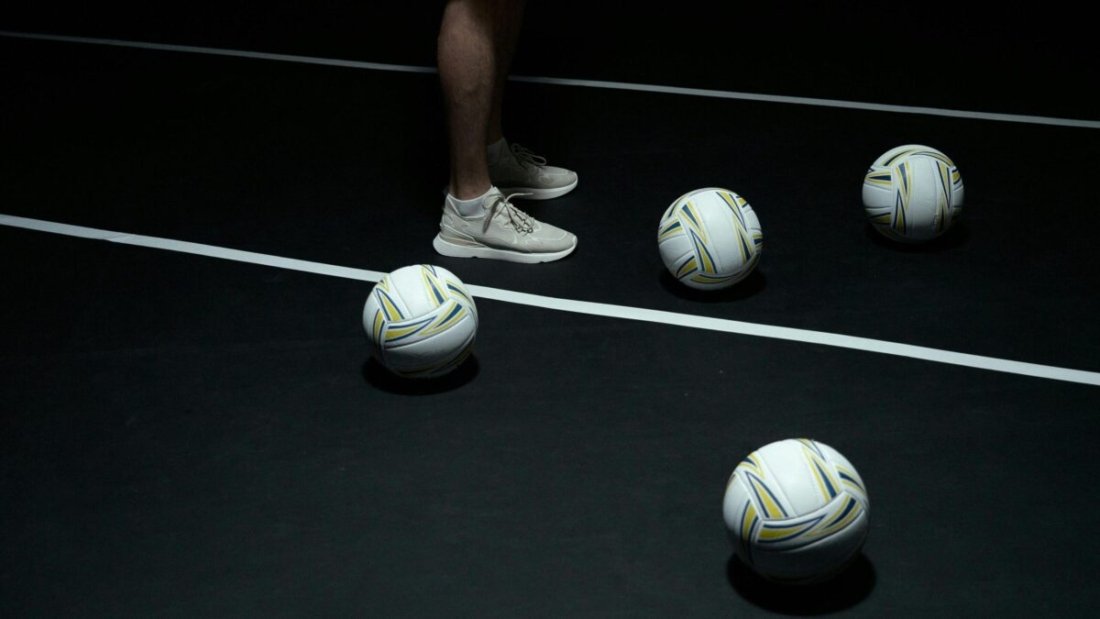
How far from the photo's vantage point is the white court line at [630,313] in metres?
3.31

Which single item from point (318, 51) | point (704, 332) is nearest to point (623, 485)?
point (704, 332)

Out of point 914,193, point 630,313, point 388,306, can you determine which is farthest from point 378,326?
point 914,193

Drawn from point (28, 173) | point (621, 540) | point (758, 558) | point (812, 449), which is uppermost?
point (812, 449)

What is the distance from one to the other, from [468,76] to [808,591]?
2089mm

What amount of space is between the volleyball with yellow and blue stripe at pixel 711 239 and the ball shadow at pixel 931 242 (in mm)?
741

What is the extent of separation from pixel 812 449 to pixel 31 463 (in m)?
2.09

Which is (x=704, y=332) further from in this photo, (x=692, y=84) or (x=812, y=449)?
(x=692, y=84)

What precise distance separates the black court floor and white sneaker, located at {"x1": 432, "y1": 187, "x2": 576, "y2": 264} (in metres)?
0.07

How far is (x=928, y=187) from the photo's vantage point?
3867 mm

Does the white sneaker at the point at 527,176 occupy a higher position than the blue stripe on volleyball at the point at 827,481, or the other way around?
the blue stripe on volleyball at the point at 827,481

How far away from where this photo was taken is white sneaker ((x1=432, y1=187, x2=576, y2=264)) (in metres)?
4.00

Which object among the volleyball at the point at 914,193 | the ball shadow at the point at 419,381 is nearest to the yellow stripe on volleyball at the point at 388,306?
the ball shadow at the point at 419,381

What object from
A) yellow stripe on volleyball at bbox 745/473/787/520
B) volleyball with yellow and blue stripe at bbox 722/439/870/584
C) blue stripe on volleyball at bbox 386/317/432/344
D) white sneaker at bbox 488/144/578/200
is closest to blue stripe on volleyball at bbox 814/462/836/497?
volleyball with yellow and blue stripe at bbox 722/439/870/584

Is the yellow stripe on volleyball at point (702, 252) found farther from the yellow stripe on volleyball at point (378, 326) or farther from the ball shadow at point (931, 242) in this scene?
the yellow stripe on volleyball at point (378, 326)
